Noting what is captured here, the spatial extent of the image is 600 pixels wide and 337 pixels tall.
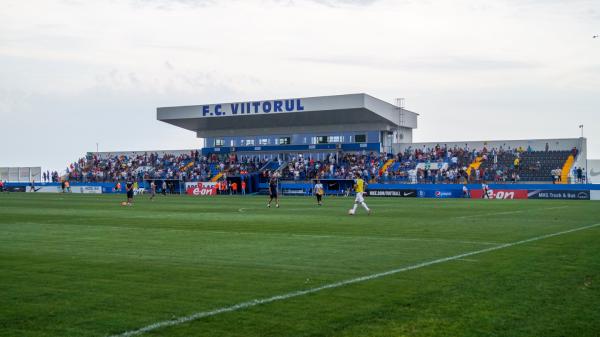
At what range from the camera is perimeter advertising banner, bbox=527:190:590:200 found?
55.5m

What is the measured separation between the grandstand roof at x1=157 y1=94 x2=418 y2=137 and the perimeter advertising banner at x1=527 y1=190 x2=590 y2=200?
74.2 feet

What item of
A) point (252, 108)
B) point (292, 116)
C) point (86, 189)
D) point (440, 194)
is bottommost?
point (440, 194)

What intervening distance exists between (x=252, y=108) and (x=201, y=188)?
12139 mm

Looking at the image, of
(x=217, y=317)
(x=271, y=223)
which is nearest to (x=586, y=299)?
(x=217, y=317)

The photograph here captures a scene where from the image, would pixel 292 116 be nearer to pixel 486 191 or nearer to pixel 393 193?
pixel 393 193

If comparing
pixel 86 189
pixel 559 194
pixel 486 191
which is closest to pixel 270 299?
pixel 559 194

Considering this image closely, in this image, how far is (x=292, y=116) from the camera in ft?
260

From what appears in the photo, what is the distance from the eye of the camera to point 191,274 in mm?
12211

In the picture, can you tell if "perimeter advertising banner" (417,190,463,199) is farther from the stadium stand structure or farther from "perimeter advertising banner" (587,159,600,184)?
"perimeter advertising banner" (587,159,600,184)

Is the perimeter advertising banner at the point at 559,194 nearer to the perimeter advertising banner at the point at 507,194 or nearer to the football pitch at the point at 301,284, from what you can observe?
the perimeter advertising banner at the point at 507,194

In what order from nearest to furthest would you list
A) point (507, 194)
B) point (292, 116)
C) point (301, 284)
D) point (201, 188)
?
point (301, 284)
point (507, 194)
point (201, 188)
point (292, 116)

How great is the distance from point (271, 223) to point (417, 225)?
5651 millimetres

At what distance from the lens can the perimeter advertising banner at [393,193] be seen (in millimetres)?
63625

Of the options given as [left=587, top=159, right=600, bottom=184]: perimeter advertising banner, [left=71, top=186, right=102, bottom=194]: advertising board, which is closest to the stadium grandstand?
[left=587, top=159, right=600, bottom=184]: perimeter advertising banner
